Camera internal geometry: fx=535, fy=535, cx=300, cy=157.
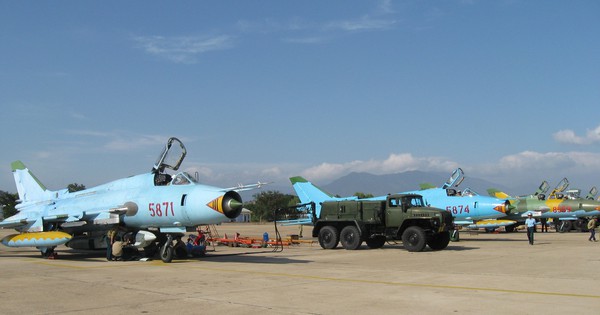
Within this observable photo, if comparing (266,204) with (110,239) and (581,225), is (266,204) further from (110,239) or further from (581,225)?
(110,239)

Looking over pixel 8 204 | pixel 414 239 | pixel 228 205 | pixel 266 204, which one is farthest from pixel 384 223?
pixel 266 204

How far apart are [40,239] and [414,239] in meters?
12.7

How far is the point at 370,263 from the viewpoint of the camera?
15.1 m

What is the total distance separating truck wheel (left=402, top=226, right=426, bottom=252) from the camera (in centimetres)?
1934

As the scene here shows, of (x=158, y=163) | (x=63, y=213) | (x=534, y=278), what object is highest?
(x=158, y=163)

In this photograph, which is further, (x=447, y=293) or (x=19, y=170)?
(x=19, y=170)

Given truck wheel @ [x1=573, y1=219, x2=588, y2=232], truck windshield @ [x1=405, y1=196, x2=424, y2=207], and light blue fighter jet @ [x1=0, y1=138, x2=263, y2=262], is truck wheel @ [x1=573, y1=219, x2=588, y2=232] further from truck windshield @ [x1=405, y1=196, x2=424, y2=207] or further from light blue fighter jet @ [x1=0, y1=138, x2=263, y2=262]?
light blue fighter jet @ [x1=0, y1=138, x2=263, y2=262]

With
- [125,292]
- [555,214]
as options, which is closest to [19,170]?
[125,292]

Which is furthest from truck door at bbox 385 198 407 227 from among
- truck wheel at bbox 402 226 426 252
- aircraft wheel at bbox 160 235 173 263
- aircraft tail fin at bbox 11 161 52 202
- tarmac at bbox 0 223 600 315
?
aircraft tail fin at bbox 11 161 52 202

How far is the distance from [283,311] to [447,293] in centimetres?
314

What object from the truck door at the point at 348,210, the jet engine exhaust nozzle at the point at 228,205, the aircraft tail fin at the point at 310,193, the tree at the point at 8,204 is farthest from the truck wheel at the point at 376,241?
the tree at the point at 8,204

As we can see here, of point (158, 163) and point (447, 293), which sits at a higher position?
point (158, 163)

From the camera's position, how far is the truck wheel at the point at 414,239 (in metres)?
19.3

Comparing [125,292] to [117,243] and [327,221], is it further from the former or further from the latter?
[327,221]
